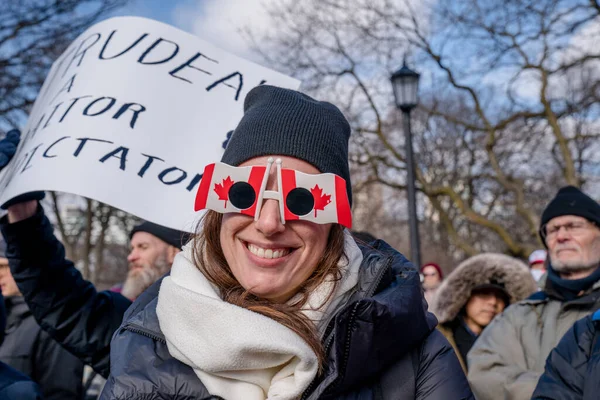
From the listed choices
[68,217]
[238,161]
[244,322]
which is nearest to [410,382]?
[244,322]

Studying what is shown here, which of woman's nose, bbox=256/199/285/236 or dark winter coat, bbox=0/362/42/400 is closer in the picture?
woman's nose, bbox=256/199/285/236

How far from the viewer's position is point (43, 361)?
3791 millimetres

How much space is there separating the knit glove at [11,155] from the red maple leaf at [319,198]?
4.68 ft

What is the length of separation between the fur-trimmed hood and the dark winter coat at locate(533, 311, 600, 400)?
5.85 ft

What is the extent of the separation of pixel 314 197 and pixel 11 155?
1.72m

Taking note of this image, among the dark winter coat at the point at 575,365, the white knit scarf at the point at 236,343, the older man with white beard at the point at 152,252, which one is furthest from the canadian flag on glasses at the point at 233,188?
the older man with white beard at the point at 152,252

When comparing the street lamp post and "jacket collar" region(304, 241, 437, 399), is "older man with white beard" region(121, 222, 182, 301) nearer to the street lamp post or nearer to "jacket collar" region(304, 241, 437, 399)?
"jacket collar" region(304, 241, 437, 399)

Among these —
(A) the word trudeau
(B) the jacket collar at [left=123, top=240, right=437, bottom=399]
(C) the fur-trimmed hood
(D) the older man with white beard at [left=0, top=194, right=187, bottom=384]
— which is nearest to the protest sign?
(A) the word trudeau

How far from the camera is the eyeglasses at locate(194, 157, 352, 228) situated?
161cm

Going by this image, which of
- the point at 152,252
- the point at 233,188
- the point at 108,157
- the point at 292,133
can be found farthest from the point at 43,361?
the point at 292,133

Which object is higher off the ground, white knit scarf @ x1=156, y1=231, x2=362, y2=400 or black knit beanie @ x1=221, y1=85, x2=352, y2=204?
black knit beanie @ x1=221, y1=85, x2=352, y2=204

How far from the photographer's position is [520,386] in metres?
2.97

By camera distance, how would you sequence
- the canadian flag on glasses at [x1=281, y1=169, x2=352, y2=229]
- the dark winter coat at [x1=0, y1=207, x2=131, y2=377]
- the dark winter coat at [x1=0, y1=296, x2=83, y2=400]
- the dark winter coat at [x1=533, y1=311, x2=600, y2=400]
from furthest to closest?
the dark winter coat at [x1=0, y1=296, x2=83, y2=400]
the dark winter coat at [x1=0, y1=207, x2=131, y2=377]
the dark winter coat at [x1=533, y1=311, x2=600, y2=400]
the canadian flag on glasses at [x1=281, y1=169, x2=352, y2=229]

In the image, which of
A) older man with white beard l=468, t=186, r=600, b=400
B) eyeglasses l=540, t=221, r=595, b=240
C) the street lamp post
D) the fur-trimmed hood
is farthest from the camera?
the street lamp post
